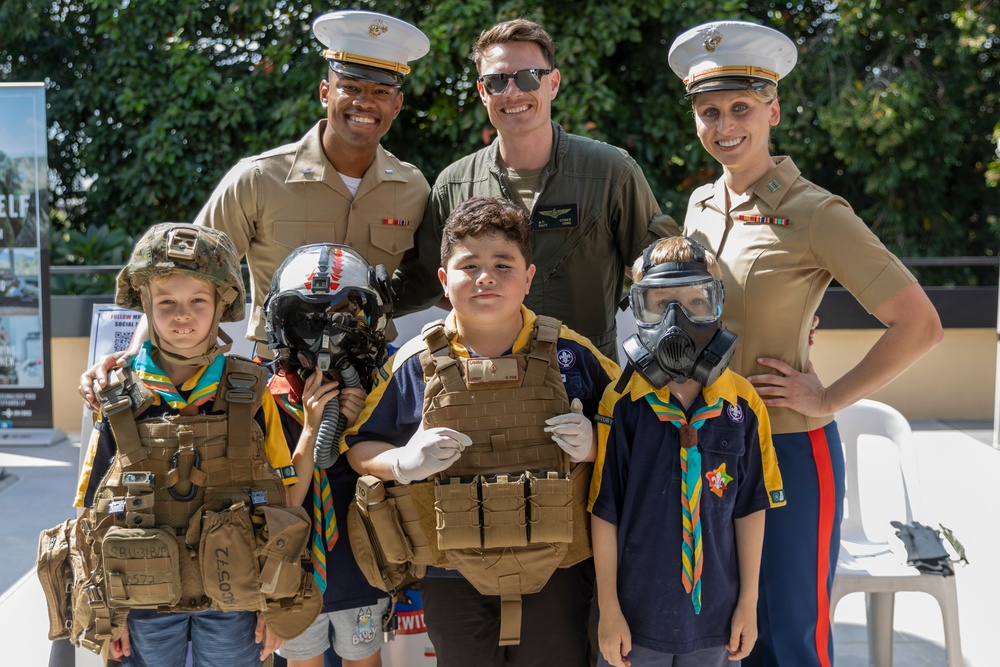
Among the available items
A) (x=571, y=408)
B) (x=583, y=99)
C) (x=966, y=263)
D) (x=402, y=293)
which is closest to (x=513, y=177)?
(x=402, y=293)

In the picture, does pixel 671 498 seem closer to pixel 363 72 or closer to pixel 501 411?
pixel 501 411

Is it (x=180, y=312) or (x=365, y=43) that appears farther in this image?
(x=365, y=43)

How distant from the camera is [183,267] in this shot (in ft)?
8.20

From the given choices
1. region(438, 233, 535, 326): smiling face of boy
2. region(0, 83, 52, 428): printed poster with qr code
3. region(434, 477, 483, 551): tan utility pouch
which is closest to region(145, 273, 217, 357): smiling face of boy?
region(438, 233, 535, 326): smiling face of boy

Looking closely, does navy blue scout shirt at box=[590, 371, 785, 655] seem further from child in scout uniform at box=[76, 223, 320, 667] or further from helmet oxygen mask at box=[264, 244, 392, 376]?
child in scout uniform at box=[76, 223, 320, 667]

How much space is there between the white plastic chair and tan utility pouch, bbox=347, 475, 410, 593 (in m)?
1.60

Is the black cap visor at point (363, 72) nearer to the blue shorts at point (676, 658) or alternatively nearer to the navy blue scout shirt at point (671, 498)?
the navy blue scout shirt at point (671, 498)

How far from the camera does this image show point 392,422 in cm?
262

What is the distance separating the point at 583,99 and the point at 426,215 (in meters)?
4.13

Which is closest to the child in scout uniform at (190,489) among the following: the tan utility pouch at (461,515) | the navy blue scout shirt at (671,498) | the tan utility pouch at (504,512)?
the tan utility pouch at (461,515)

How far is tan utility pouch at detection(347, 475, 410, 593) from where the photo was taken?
255 cm

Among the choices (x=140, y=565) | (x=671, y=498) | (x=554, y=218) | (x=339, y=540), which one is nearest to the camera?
(x=140, y=565)

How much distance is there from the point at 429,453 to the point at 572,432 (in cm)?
37

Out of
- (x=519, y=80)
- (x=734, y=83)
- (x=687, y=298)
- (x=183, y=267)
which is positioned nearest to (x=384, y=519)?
(x=183, y=267)
